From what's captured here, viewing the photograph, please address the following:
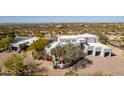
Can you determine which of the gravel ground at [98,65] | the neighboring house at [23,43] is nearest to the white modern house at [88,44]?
the gravel ground at [98,65]

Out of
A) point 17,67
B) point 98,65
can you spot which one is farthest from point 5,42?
point 98,65

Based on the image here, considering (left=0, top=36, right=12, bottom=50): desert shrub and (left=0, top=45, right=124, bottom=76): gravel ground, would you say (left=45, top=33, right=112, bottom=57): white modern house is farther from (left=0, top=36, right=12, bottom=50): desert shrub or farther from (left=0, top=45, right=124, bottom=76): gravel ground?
(left=0, top=36, right=12, bottom=50): desert shrub

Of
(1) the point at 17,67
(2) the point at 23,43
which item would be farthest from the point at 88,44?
(1) the point at 17,67

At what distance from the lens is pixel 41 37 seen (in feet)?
12.0

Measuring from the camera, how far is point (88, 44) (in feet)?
12.0

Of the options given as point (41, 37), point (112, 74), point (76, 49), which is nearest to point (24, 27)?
point (41, 37)

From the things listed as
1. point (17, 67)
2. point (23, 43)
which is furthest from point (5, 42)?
point (17, 67)

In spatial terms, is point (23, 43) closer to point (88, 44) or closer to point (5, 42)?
point (5, 42)

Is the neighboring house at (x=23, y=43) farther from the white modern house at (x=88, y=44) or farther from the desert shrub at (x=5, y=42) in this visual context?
the white modern house at (x=88, y=44)

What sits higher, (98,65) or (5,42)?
(5,42)

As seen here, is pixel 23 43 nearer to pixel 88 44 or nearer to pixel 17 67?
pixel 17 67

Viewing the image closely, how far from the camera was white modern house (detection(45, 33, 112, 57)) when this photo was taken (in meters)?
3.61
